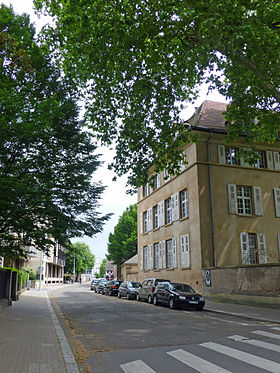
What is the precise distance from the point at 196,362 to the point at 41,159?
12138mm

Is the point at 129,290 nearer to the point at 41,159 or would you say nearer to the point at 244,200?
the point at 244,200

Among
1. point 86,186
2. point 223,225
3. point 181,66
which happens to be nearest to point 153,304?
point 223,225

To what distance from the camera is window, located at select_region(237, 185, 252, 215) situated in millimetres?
26281

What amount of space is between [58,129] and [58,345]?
1118 cm

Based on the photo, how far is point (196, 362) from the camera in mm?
6324

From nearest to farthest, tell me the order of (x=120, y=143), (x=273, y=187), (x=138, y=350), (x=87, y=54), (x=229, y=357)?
(x=229, y=357) → (x=138, y=350) → (x=87, y=54) → (x=120, y=143) → (x=273, y=187)

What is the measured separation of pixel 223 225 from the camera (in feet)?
81.8

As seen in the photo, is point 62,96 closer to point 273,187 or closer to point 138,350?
point 138,350

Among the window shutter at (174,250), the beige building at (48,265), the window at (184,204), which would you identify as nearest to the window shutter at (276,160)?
the window at (184,204)

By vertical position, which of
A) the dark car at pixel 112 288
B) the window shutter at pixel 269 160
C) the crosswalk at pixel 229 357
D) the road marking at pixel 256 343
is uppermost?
the window shutter at pixel 269 160

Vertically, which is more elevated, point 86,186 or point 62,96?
point 62,96

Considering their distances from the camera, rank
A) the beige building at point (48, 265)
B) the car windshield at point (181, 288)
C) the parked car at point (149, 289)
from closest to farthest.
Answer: the car windshield at point (181, 288) → the parked car at point (149, 289) → the beige building at point (48, 265)

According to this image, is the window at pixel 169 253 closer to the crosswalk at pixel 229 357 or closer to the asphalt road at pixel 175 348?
the asphalt road at pixel 175 348

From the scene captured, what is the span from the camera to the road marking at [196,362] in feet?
19.0
